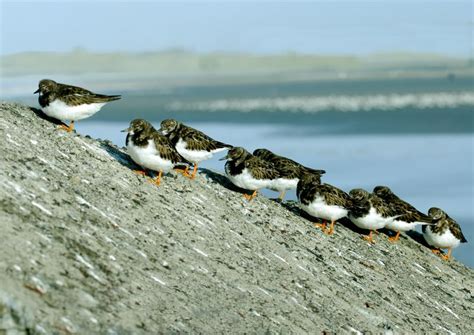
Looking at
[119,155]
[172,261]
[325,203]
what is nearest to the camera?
[172,261]

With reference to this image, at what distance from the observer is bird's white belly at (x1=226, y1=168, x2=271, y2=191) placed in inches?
857

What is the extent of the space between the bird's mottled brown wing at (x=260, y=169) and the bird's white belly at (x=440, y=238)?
4680 mm

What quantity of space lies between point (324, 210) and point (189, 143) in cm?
358

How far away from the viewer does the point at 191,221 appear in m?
18.0

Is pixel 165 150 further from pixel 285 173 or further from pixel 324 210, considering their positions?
pixel 285 173

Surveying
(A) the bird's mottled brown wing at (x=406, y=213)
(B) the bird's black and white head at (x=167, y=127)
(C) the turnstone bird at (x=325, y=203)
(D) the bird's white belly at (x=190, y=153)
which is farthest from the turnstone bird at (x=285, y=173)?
(B) the bird's black and white head at (x=167, y=127)

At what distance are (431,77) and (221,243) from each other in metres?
157

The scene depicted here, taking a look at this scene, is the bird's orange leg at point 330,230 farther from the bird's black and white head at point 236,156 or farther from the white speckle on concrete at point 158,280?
the white speckle on concrete at point 158,280

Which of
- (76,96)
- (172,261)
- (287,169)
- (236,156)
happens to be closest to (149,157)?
(76,96)

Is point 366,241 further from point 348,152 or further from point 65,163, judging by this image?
point 348,152

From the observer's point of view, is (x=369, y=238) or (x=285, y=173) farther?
(x=285, y=173)

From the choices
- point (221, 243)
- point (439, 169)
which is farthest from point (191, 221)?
point (439, 169)

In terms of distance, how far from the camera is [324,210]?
70.2 ft

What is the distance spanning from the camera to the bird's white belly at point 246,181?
21.8 meters
